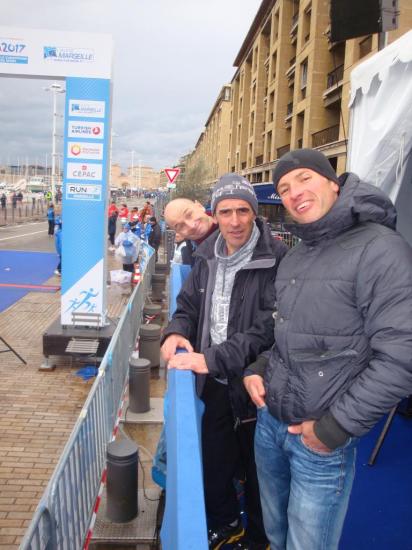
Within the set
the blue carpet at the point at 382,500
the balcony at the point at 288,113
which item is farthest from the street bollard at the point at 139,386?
the balcony at the point at 288,113

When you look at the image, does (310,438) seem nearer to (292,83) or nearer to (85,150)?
(85,150)

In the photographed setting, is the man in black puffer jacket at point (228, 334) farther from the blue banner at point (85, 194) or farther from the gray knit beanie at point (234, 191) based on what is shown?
the blue banner at point (85, 194)

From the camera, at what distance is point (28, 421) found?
18.2 feet

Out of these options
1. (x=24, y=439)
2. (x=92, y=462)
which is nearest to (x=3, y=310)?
(x=24, y=439)

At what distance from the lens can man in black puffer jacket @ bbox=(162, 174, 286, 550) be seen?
219cm

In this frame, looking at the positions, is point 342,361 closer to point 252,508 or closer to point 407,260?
point 407,260

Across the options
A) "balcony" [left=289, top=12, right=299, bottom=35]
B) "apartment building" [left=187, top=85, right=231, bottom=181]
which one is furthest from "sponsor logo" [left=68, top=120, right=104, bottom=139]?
"apartment building" [left=187, top=85, right=231, bottom=181]

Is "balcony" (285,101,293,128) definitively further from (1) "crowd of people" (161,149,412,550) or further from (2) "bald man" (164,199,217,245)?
(1) "crowd of people" (161,149,412,550)

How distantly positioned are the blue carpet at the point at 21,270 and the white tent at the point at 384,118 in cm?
982

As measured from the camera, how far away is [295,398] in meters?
1.76

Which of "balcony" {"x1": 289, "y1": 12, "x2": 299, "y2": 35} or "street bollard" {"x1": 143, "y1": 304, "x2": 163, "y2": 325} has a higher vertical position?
"balcony" {"x1": 289, "y1": 12, "x2": 299, "y2": 35}

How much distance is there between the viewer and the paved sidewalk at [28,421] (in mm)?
4066

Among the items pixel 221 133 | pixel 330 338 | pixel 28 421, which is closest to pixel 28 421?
pixel 28 421

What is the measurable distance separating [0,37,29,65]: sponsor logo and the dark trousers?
6277 millimetres
